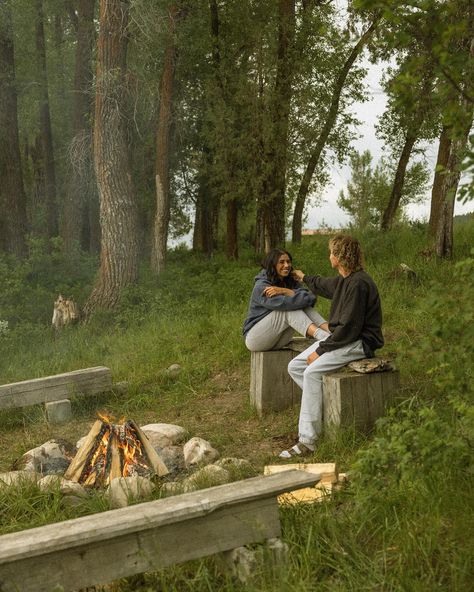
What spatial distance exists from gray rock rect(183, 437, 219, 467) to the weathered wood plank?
2414 millimetres

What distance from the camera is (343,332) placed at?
5973 millimetres

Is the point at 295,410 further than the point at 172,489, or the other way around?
the point at 295,410

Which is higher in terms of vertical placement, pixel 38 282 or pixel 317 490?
pixel 38 282

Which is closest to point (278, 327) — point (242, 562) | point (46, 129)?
point (242, 562)

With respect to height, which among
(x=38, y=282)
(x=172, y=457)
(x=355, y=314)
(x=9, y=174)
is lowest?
(x=172, y=457)

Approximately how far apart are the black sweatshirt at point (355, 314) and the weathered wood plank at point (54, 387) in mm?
3052

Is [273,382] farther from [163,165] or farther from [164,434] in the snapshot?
[163,165]

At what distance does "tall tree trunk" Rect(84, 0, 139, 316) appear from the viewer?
41.6ft

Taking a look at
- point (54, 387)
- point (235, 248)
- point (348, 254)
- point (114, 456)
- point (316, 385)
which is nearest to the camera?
point (114, 456)

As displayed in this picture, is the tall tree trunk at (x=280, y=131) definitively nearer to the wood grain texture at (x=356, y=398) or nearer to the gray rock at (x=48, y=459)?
the wood grain texture at (x=356, y=398)

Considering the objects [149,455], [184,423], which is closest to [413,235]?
[184,423]

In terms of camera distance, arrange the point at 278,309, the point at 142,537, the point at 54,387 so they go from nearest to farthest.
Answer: the point at 142,537, the point at 278,309, the point at 54,387

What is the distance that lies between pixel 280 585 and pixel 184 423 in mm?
4092

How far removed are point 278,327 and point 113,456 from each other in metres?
2.12
